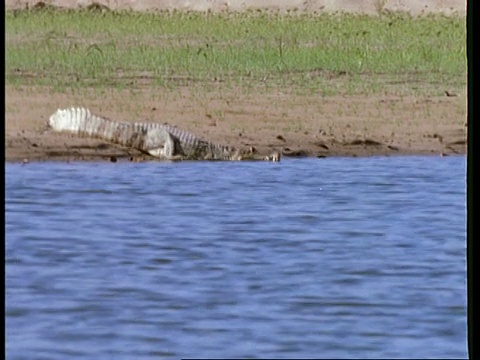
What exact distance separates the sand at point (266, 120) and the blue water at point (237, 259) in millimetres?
335

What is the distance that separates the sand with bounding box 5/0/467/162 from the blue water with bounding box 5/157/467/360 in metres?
0.34

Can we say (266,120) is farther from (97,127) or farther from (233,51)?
(233,51)

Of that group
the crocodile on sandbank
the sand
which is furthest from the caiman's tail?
the sand

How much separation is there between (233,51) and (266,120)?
301 cm

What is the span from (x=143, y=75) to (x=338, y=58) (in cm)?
232

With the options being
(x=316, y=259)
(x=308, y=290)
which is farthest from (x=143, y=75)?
(x=308, y=290)

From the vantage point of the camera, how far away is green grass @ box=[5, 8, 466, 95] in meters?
12.5

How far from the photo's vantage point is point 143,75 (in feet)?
41.0

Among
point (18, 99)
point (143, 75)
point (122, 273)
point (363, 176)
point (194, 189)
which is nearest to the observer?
point (122, 273)

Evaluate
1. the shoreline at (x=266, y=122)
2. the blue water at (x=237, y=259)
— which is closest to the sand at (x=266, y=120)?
the shoreline at (x=266, y=122)

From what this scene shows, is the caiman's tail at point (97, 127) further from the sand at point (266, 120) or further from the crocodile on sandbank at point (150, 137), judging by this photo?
the sand at point (266, 120)

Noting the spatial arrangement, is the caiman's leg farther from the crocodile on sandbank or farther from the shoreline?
the shoreline

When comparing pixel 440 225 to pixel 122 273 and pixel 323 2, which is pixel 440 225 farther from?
pixel 323 2

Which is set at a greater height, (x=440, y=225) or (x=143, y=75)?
(x=143, y=75)
